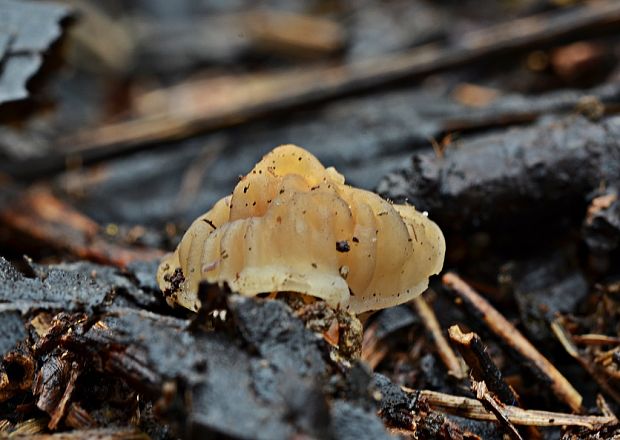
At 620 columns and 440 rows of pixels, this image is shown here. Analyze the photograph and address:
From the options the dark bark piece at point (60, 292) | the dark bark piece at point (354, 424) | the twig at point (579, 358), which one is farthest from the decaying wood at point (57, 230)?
the twig at point (579, 358)

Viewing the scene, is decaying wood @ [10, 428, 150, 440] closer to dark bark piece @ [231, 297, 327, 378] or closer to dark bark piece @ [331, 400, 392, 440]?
dark bark piece @ [231, 297, 327, 378]

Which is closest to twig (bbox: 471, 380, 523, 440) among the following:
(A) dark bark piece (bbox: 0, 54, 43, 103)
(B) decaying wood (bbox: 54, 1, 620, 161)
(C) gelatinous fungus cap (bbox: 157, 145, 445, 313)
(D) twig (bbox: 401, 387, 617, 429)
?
(D) twig (bbox: 401, 387, 617, 429)

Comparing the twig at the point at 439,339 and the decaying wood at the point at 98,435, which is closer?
the decaying wood at the point at 98,435

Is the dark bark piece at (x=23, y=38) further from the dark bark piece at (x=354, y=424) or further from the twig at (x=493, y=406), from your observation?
the twig at (x=493, y=406)

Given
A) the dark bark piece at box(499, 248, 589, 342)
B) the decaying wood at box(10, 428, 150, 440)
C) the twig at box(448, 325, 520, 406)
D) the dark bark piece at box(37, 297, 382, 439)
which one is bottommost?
the dark bark piece at box(499, 248, 589, 342)

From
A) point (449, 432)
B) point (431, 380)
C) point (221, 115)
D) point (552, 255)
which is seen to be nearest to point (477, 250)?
point (552, 255)

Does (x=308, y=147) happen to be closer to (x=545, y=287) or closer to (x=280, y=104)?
(x=280, y=104)
